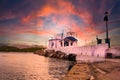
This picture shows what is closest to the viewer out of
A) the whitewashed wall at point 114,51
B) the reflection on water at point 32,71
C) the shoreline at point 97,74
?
the shoreline at point 97,74

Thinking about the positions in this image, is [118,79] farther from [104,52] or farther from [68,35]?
[68,35]

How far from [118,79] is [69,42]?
2151 inches

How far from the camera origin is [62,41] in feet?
220

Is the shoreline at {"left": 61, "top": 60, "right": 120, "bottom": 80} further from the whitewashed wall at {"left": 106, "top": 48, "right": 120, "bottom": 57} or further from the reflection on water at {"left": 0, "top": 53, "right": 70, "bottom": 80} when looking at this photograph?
the whitewashed wall at {"left": 106, "top": 48, "right": 120, "bottom": 57}

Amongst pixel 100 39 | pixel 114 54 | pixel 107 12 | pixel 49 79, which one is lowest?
pixel 49 79

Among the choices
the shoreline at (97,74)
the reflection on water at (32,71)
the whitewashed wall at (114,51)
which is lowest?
the reflection on water at (32,71)

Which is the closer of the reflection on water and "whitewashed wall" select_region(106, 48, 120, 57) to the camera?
the reflection on water

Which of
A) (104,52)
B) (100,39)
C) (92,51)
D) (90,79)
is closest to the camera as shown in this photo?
(90,79)

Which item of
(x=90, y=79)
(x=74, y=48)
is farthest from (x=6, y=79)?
(x=74, y=48)

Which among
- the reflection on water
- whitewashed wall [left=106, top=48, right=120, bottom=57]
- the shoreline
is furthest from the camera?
whitewashed wall [left=106, top=48, right=120, bottom=57]

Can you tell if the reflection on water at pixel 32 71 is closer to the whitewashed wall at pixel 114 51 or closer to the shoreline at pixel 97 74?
the shoreline at pixel 97 74

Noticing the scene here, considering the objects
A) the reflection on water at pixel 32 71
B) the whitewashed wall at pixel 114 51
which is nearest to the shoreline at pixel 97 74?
the reflection on water at pixel 32 71

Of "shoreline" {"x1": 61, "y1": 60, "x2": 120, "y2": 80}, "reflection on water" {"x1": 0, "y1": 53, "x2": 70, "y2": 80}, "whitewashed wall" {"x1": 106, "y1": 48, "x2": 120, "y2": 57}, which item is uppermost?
"whitewashed wall" {"x1": 106, "y1": 48, "x2": 120, "y2": 57}

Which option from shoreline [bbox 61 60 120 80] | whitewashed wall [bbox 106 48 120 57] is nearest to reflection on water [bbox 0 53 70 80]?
shoreline [bbox 61 60 120 80]
